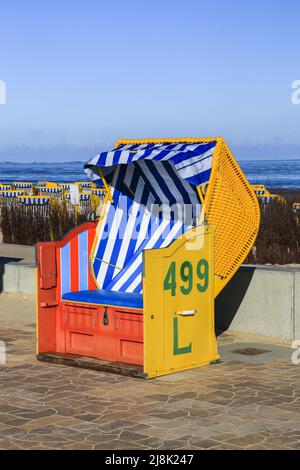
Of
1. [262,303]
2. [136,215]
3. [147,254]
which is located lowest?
[262,303]

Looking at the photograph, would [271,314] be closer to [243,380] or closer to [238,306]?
[238,306]

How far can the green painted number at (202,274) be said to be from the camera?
905cm

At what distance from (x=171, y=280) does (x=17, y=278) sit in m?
5.47

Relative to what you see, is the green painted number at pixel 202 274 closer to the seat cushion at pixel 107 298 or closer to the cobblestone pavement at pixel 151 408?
the seat cushion at pixel 107 298

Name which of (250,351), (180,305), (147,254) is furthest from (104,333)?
(250,351)

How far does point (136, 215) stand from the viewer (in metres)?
10.5

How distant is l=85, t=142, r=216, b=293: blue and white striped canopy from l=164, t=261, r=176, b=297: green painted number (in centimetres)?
119

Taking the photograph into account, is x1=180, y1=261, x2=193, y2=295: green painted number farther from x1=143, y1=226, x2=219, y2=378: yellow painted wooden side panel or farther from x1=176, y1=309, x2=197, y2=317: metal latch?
x1=176, y1=309, x2=197, y2=317: metal latch

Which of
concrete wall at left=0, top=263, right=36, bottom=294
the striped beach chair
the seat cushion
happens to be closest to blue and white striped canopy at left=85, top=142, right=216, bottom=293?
the striped beach chair

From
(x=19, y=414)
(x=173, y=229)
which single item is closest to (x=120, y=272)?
(x=173, y=229)

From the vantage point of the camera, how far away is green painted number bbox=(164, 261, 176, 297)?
866 cm

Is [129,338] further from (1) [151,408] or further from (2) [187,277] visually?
(1) [151,408]
